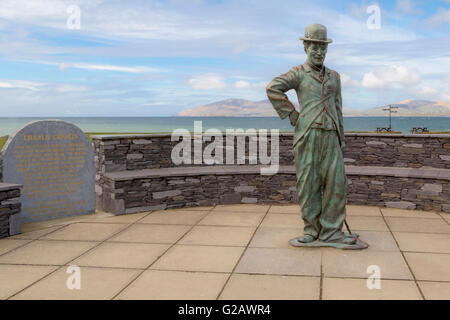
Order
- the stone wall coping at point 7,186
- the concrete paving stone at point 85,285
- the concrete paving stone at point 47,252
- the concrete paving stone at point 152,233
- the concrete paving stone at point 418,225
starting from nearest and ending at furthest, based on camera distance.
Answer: the concrete paving stone at point 85,285, the concrete paving stone at point 47,252, the concrete paving stone at point 152,233, the stone wall coping at point 7,186, the concrete paving stone at point 418,225

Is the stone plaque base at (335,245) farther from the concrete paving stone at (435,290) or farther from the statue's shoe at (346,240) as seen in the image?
the concrete paving stone at (435,290)

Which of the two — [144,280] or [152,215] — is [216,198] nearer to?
[152,215]

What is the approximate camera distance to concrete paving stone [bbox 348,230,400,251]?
570 centimetres

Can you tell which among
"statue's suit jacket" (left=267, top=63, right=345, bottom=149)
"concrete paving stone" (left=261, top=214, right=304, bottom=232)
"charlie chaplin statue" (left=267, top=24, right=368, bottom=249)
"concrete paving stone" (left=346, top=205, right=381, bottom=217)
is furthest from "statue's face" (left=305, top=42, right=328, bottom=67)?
"concrete paving stone" (left=346, top=205, right=381, bottom=217)

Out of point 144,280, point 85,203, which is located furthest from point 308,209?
point 85,203

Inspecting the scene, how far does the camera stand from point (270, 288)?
4312 millimetres

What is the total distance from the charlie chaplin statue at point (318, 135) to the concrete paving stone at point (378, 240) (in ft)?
0.74

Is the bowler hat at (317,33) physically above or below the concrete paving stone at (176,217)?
above

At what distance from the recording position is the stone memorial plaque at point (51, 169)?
7242 mm

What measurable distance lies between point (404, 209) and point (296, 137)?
3.75 meters

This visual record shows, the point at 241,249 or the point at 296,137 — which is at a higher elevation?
the point at 296,137

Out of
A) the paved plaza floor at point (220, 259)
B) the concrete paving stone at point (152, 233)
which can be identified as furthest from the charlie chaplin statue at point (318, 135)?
the concrete paving stone at point (152, 233)

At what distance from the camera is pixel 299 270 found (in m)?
4.84

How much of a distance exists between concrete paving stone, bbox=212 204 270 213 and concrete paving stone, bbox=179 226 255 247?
1275 mm
